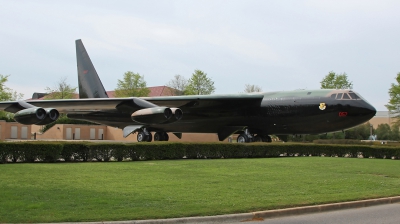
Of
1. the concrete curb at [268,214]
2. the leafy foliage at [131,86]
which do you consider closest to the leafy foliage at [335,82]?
the leafy foliage at [131,86]

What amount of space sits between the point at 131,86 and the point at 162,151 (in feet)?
174

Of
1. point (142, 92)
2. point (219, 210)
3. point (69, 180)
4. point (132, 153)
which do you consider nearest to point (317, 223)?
point (219, 210)

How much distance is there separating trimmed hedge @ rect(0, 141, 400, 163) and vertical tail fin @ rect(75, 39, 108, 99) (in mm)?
15241

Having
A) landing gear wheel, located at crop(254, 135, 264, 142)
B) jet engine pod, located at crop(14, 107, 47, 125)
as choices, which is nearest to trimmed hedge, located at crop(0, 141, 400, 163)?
landing gear wheel, located at crop(254, 135, 264, 142)

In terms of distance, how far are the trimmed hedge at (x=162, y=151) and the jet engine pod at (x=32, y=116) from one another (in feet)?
18.2

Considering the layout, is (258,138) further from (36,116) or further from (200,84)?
(200,84)

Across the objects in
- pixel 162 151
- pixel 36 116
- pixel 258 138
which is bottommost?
pixel 162 151

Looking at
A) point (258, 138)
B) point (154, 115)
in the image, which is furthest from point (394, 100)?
point (154, 115)

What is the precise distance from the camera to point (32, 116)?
23.4 m

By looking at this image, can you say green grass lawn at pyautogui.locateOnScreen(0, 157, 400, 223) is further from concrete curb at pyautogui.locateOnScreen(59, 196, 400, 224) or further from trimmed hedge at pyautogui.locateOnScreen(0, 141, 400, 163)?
trimmed hedge at pyautogui.locateOnScreen(0, 141, 400, 163)

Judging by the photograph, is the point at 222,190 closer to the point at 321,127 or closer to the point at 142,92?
the point at 321,127

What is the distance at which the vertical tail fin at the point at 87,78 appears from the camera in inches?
1389

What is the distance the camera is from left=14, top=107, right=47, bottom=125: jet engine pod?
2334 cm

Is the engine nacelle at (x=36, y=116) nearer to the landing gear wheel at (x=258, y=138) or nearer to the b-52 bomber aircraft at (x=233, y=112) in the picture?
the b-52 bomber aircraft at (x=233, y=112)
